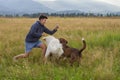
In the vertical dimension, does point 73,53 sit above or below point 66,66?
above

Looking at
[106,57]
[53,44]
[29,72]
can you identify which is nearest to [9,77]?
[29,72]

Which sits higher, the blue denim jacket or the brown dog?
the blue denim jacket

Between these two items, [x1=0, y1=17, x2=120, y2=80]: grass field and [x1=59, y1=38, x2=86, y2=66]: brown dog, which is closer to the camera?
[x1=0, y1=17, x2=120, y2=80]: grass field

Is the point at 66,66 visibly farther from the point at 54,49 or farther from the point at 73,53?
the point at 54,49

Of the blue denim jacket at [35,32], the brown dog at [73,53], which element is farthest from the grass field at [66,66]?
the blue denim jacket at [35,32]

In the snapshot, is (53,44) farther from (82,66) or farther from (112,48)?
(112,48)

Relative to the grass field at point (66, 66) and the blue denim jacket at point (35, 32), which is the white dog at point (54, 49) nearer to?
the grass field at point (66, 66)

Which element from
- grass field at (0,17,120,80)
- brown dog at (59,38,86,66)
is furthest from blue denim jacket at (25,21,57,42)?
brown dog at (59,38,86,66)

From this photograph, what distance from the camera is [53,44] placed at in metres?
8.82

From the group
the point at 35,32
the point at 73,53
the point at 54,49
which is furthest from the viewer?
the point at 35,32

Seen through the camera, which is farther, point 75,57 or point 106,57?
point 106,57

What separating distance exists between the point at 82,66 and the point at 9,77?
→ 2014mm

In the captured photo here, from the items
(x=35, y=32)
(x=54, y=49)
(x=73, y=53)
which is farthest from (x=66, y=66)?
(x=35, y=32)

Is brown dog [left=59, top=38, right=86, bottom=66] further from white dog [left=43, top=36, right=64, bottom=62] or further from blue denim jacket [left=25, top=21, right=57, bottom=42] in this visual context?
blue denim jacket [left=25, top=21, right=57, bottom=42]
